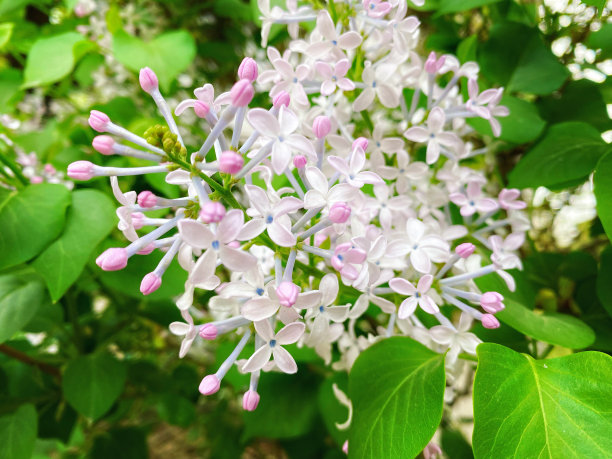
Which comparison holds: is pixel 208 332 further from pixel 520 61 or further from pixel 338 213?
pixel 520 61

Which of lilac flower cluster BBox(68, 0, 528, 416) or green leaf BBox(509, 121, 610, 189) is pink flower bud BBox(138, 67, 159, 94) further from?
green leaf BBox(509, 121, 610, 189)

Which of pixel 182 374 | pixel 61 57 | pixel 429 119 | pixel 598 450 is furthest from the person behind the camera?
pixel 182 374

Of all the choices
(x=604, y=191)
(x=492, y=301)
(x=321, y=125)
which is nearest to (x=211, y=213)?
(x=321, y=125)

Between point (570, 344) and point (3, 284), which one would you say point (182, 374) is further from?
point (570, 344)

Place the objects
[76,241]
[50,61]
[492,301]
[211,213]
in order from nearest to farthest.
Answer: [211,213], [492,301], [76,241], [50,61]

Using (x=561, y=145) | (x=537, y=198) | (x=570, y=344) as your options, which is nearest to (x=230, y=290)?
(x=570, y=344)

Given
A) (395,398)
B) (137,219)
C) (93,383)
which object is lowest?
(93,383)
